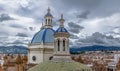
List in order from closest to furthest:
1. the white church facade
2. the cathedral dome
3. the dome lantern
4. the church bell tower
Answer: the cathedral dome
the church bell tower
the white church facade
the dome lantern

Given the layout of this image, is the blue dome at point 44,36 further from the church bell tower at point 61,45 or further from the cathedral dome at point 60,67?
the cathedral dome at point 60,67

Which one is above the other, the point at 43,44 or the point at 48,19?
the point at 48,19

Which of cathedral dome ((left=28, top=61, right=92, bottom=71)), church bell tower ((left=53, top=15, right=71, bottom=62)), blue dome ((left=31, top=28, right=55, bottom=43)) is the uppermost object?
blue dome ((left=31, top=28, right=55, bottom=43))

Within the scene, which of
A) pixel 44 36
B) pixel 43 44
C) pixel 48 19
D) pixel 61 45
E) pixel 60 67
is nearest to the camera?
pixel 60 67

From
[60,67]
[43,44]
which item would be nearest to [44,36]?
[43,44]

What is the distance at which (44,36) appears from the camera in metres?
25.1

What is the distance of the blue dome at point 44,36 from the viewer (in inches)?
987

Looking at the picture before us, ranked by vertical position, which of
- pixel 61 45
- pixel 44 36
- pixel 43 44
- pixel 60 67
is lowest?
pixel 60 67

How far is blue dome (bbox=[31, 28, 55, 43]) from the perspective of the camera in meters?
25.1

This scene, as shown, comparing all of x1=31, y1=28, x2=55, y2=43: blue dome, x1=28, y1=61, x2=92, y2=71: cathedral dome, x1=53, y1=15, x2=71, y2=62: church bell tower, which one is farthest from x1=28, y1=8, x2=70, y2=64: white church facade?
x1=28, y1=61, x2=92, y2=71: cathedral dome

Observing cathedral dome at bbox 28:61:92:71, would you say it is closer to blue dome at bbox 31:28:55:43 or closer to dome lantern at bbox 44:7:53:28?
blue dome at bbox 31:28:55:43

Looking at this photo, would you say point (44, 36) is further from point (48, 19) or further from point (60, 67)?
point (60, 67)

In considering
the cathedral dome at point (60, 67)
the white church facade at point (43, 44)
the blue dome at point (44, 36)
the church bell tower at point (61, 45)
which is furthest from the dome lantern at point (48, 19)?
the cathedral dome at point (60, 67)

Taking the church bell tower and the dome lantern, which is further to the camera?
the dome lantern
